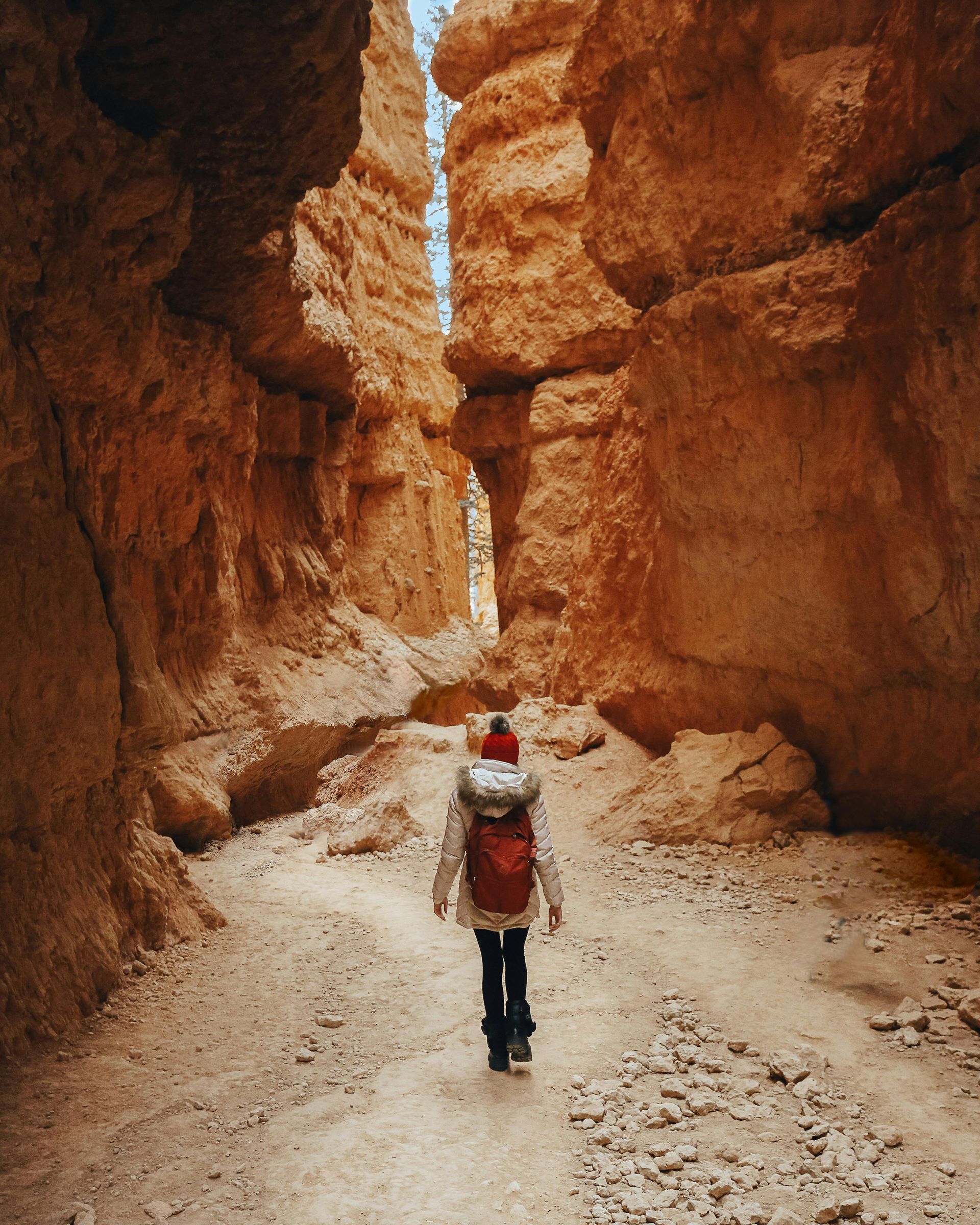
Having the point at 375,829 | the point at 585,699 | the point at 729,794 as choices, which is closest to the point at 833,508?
the point at 729,794

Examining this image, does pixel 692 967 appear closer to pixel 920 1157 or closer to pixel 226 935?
pixel 920 1157

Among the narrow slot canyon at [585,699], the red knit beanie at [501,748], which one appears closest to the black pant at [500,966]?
the narrow slot canyon at [585,699]

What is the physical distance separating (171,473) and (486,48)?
8.16 meters

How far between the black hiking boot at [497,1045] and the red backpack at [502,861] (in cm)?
48

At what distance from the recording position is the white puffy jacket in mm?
3703

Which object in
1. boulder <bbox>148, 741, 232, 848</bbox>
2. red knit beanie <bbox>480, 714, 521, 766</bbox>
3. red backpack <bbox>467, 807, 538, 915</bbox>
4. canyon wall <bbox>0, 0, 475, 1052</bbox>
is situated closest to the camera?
red backpack <bbox>467, 807, 538, 915</bbox>

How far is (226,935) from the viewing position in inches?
223

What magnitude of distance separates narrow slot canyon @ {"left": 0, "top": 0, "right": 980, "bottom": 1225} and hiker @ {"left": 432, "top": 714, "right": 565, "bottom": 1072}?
0.31ft

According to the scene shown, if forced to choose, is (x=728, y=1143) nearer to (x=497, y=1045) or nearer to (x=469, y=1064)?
(x=497, y=1045)

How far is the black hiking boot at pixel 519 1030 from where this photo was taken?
147 inches

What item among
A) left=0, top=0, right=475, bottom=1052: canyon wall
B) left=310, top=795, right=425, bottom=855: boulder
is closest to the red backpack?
left=0, top=0, right=475, bottom=1052: canyon wall

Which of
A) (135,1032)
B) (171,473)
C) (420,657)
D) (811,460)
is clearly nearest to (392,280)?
(420,657)

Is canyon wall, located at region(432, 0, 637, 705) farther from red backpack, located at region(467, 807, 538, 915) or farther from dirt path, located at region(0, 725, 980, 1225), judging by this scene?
red backpack, located at region(467, 807, 538, 915)

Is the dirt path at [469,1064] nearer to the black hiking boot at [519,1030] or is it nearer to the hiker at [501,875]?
the black hiking boot at [519,1030]
